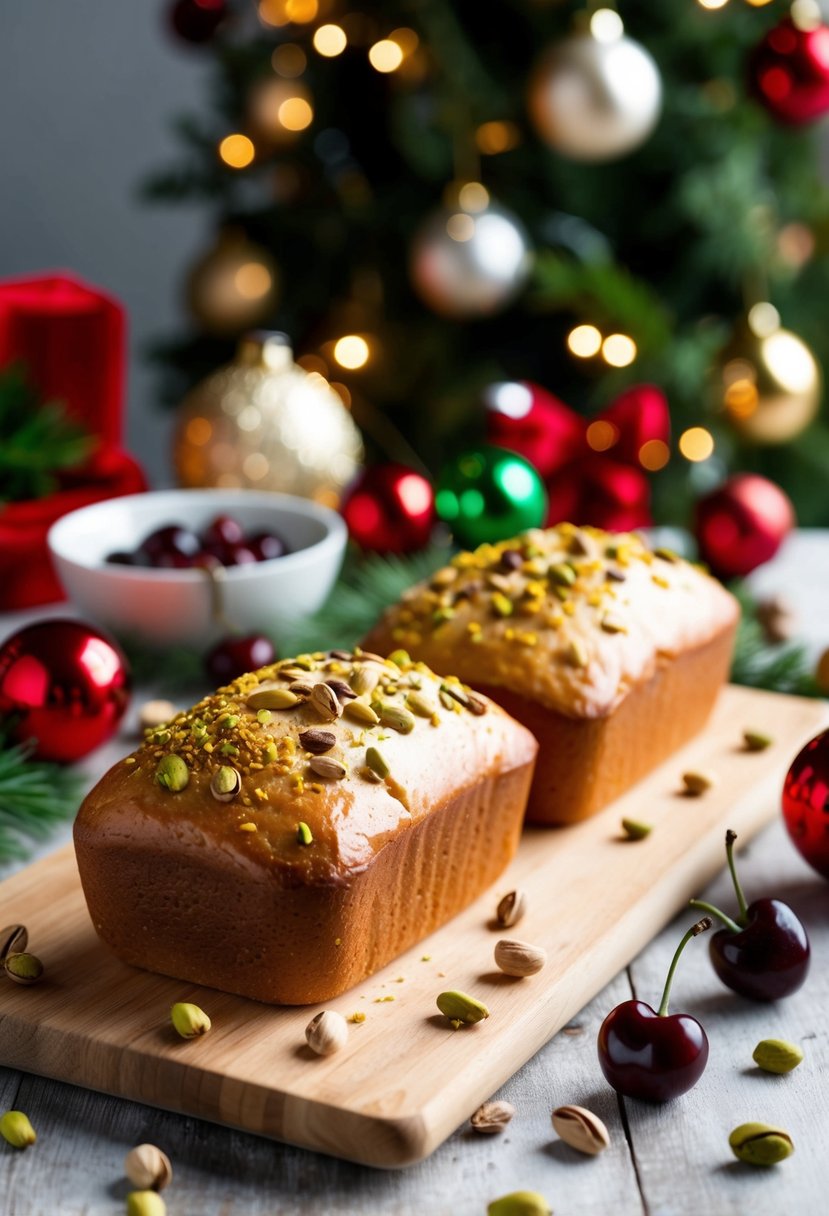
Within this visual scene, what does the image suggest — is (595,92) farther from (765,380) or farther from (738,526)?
(738,526)

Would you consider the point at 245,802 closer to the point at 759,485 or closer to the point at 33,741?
the point at 33,741

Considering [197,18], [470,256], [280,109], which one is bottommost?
[470,256]

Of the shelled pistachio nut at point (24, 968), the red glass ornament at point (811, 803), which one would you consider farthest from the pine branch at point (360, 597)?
the shelled pistachio nut at point (24, 968)

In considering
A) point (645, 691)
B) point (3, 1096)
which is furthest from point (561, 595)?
point (3, 1096)

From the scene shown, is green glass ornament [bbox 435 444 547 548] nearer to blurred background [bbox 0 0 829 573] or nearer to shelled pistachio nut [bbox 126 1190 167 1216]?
blurred background [bbox 0 0 829 573]

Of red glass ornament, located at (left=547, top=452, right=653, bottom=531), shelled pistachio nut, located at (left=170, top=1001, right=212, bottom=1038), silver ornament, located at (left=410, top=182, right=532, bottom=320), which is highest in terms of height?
silver ornament, located at (left=410, top=182, right=532, bottom=320)

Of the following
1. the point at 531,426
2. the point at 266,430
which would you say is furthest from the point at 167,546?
the point at 531,426

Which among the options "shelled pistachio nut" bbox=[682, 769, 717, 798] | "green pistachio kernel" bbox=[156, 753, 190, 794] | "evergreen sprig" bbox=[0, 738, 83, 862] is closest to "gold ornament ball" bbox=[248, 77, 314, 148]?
"evergreen sprig" bbox=[0, 738, 83, 862]
